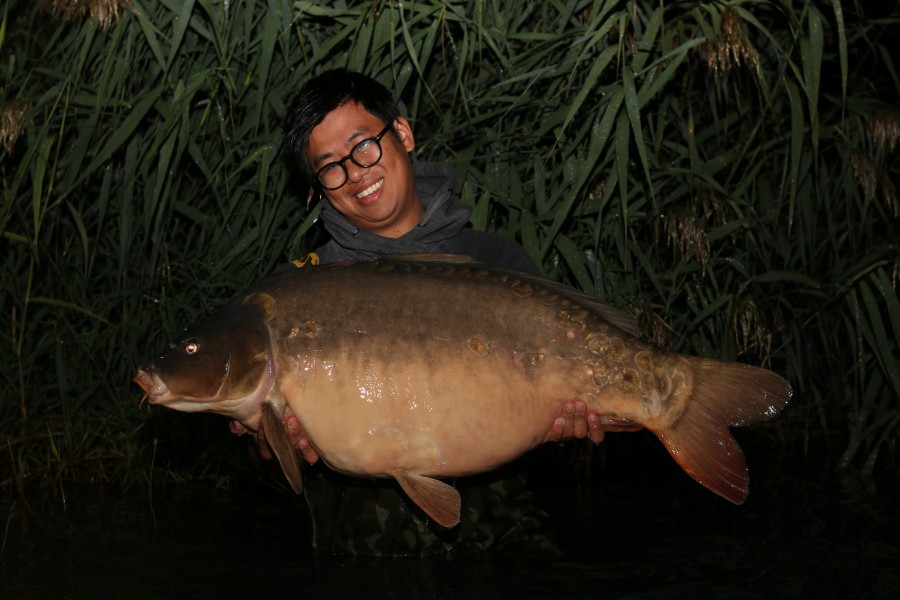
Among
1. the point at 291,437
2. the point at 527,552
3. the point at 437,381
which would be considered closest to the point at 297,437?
the point at 291,437

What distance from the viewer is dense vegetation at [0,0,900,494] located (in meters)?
3.31

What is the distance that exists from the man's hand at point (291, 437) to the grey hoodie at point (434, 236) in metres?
0.61

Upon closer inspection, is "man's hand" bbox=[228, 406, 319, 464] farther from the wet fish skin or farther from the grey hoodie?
the grey hoodie

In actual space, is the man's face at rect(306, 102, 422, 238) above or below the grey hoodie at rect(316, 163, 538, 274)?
above

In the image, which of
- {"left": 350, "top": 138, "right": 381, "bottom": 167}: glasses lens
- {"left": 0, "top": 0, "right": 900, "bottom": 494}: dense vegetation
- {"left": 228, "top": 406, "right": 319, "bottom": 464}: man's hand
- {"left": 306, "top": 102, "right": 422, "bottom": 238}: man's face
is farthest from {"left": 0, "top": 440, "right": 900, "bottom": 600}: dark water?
{"left": 350, "top": 138, "right": 381, "bottom": 167}: glasses lens

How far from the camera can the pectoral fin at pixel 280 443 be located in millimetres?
2301

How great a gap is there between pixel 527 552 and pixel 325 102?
132 cm

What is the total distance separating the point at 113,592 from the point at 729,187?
2407 mm

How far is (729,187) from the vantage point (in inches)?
151

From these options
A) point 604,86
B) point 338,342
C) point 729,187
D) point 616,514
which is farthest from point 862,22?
point 338,342

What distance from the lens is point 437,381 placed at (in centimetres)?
233

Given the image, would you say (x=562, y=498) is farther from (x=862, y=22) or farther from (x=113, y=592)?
(x=862, y=22)

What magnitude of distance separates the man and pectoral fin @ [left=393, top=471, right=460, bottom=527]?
0.52 m

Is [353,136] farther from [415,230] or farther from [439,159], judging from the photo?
[439,159]
